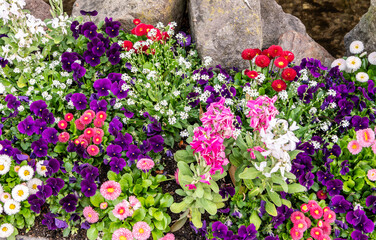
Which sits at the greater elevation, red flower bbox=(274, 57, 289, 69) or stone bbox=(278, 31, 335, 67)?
red flower bbox=(274, 57, 289, 69)

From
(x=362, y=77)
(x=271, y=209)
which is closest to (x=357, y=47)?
(x=362, y=77)

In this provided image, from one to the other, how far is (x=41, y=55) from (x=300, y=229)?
3.37 meters

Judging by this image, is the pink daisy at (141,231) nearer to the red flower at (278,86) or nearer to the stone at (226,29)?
the red flower at (278,86)

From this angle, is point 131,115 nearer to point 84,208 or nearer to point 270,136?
point 84,208

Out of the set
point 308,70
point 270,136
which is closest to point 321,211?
point 270,136

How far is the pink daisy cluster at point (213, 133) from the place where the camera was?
2.78 metres

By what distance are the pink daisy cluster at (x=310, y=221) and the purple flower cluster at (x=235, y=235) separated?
36cm

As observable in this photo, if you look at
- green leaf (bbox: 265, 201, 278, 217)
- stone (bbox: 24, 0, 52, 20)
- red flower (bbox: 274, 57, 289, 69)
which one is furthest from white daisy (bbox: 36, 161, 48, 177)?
stone (bbox: 24, 0, 52, 20)

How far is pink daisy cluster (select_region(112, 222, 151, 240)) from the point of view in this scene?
10.5ft

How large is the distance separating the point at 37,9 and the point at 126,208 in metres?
3.62

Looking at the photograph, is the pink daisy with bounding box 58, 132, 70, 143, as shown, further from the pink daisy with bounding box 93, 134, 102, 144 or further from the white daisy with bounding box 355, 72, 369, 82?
the white daisy with bounding box 355, 72, 369, 82

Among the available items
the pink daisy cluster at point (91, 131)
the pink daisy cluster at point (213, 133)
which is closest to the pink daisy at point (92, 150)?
the pink daisy cluster at point (91, 131)

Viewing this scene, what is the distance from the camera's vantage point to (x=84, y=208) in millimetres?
3396

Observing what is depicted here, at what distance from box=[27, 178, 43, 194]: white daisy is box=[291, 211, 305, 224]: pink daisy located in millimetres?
2343
